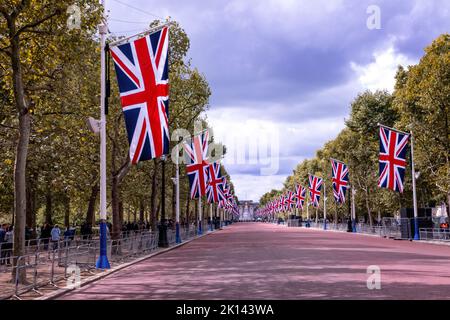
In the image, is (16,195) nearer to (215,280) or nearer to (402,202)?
(215,280)

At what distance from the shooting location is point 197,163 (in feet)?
122

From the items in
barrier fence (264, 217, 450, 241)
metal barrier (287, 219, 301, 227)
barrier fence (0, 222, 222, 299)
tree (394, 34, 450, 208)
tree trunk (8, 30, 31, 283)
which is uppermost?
tree (394, 34, 450, 208)

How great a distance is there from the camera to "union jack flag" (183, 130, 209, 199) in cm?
3719

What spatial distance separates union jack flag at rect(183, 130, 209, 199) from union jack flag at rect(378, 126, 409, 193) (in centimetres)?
1251

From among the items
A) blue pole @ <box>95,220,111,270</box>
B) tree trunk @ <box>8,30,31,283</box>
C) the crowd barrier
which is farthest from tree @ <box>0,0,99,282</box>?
blue pole @ <box>95,220,111,270</box>

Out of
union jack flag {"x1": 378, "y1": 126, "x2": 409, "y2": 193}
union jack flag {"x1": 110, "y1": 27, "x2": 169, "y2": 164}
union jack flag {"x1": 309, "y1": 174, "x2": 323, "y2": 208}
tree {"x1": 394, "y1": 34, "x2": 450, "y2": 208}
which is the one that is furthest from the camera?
union jack flag {"x1": 309, "y1": 174, "x2": 323, "y2": 208}

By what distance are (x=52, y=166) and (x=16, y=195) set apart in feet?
65.2

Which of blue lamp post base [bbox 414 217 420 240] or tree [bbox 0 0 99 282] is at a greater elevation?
tree [bbox 0 0 99 282]

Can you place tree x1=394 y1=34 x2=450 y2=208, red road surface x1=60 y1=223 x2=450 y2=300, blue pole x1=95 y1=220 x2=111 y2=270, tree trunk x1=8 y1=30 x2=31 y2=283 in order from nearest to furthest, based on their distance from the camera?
red road surface x1=60 y1=223 x2=450 y2=300, tree trunk x1=8 y1=30 x2=31 y2=283, blue pole x1=95 y1=220 x2=111 y2=270, tree x1=394 y1=34 x2=450 y2=208

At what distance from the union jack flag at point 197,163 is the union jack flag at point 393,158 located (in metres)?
12.5

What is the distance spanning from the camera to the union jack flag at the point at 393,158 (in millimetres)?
36219

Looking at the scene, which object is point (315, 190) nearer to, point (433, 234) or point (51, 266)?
point (433, 234)

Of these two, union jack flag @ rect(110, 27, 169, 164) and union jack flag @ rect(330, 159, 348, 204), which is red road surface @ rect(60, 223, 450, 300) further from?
union jack flag @ rect(330, 159, 348, 204)

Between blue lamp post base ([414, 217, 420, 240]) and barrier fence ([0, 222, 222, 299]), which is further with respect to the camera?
blue lamp post base ([414, 217, 420, 240])
